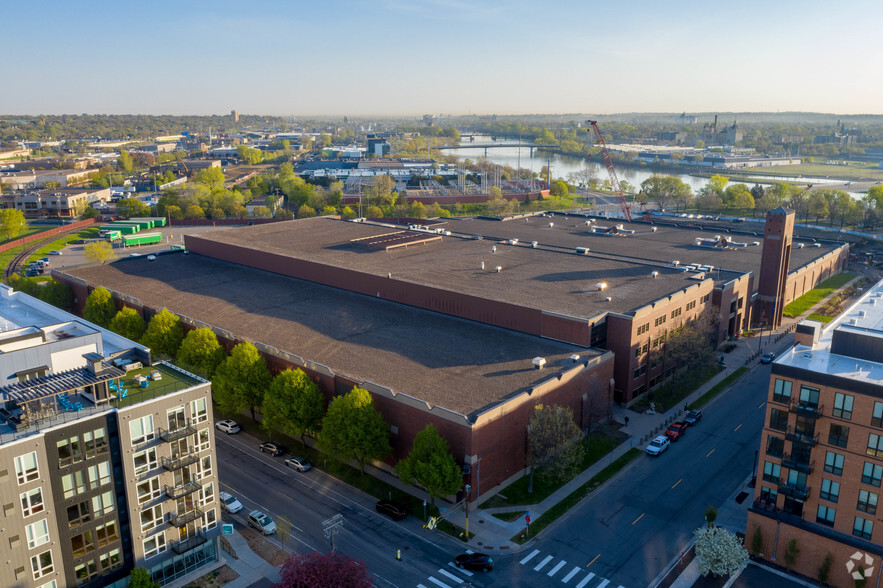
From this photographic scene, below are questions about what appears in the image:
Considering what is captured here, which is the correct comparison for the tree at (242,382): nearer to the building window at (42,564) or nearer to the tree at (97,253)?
the building window at (42,564)

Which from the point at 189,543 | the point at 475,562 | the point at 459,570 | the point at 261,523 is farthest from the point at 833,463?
the point at 189,543

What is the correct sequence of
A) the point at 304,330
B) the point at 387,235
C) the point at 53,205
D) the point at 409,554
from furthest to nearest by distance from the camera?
the point at 53,205 < the point at 387,235 < the point at 304,330 < the point at 409,554

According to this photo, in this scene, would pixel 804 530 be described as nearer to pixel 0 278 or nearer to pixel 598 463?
pixel 598 463

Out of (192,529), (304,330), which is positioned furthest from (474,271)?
(192,529)

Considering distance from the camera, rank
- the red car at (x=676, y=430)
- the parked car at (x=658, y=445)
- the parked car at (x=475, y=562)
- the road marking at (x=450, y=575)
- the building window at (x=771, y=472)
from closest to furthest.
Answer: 1. the road marking at (x=450, y=575)
2. the parked car at (x=475, y=562)
3. the building window at (x=771, y=472)
4. the parked car at (x=658, y=445)
5. the red car at (x=676, y=430)

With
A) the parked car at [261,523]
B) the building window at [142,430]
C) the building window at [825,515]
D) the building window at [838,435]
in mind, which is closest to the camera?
the building window at [142,430]

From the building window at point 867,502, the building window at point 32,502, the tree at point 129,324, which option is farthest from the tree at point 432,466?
the tree at point 129,324
